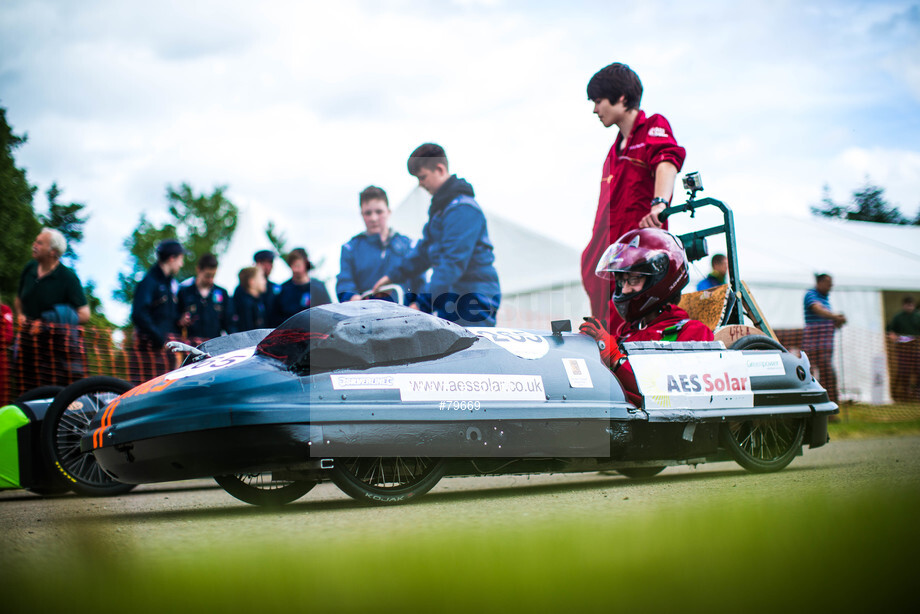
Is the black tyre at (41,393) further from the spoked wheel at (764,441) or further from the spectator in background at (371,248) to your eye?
the spoked wheel at (764,441)

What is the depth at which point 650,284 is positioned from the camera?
4.75 meters

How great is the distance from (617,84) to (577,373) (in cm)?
226

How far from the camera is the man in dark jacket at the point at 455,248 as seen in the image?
5.95 metres

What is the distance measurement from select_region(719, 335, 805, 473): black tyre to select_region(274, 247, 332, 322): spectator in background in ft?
13.3

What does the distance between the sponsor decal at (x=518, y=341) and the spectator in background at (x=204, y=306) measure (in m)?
4.18

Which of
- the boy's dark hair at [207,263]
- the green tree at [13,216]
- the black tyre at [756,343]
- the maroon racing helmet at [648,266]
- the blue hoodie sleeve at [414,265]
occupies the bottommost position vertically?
the black tyre at [756,343]

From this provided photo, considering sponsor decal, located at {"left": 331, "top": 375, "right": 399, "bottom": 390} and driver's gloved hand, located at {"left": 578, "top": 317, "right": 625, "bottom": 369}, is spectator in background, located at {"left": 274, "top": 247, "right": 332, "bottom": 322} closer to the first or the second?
driver's gloved hand, located at {"left": 578, "top": 317, "right": 625, "bottom": 369}

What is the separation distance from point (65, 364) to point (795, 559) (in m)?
5.89

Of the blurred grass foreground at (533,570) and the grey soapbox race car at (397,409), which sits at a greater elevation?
the grey soapbox race car at (397,409)

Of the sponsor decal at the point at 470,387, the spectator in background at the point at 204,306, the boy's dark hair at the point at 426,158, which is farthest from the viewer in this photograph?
the spectator in background at the point at 204,306

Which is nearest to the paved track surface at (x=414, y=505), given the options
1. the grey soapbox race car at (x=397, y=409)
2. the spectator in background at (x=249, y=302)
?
the grey soapbox race car at (x=397, y=409)

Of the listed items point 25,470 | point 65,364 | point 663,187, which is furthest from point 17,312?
point 663,187

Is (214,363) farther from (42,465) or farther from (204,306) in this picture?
(204,306)

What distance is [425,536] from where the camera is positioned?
2.58 meters
